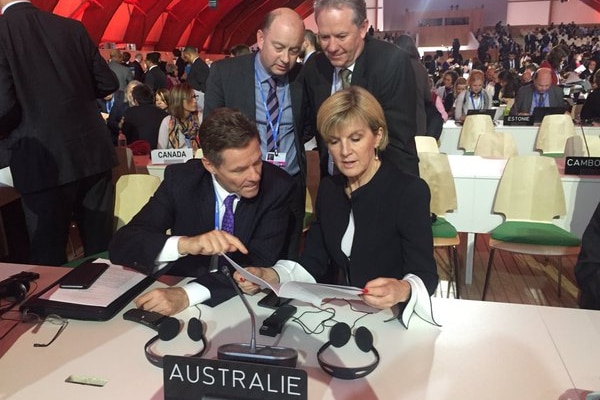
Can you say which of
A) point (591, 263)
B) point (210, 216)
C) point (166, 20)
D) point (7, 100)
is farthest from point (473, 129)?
point (166, 20)

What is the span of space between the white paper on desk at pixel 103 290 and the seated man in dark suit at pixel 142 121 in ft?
10.5

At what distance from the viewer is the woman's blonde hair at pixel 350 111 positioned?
1706 mm

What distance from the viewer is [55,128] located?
261 cm

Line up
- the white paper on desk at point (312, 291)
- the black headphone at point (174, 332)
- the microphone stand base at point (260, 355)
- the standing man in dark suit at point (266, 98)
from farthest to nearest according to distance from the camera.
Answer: the standing man in dark suit at point (266, 98) → the black headphone at point (174, 332) → the white paper on desk at point (312, 291) → the microphone stand base at point (260, 355)

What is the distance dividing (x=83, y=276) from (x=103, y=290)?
11cm

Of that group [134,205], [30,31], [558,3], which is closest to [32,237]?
[134,205]

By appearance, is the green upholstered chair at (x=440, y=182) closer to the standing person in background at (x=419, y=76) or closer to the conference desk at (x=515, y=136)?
the standing person in background at (x=419, y=76)

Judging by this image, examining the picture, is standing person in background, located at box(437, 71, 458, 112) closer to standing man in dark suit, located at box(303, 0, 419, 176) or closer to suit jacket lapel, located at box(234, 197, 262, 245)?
standing man in dark suit, located at box(303, 0, 419, 176)

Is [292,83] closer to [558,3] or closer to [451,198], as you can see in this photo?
[451,198]

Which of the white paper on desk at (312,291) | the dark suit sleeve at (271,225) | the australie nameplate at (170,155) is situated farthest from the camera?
the australie nameplate at (170,155)

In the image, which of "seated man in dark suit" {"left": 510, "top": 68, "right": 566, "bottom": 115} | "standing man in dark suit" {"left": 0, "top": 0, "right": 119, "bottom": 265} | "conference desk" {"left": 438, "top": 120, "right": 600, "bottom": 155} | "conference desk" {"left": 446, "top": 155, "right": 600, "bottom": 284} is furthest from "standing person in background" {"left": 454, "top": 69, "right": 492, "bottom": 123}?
"standing man in dark suit" {"left": 0, "top": 0, "right": 119, "bottom": 265}

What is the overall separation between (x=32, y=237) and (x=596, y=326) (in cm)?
257

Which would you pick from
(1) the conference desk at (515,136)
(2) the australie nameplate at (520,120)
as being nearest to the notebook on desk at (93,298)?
(1) the conference desk at (515,136)

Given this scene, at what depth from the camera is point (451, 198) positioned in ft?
10.6
